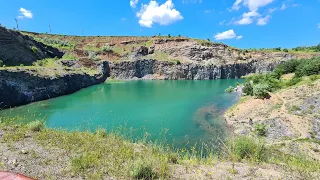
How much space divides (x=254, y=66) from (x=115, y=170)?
86613 mm

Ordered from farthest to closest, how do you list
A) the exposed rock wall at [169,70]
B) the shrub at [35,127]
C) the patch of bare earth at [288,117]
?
the exposed rock wall at [169,70] → the patch of bare earth at [288,117] → the shrub at [35,127]

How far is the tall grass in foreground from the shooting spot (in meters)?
5.99

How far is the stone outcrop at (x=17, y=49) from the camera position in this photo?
41.7 m

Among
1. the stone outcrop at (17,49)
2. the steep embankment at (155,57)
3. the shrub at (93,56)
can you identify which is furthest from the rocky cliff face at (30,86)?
the shrub at (93,56)

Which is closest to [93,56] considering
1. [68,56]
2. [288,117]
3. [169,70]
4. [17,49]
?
[68,56]

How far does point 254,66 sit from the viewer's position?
275 ft

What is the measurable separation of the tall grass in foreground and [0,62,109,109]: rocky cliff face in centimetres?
1398

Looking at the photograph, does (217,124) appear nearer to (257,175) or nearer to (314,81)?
(314,81)

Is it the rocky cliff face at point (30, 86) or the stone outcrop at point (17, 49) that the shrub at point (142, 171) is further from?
the stone outcrop at point (17, 49)

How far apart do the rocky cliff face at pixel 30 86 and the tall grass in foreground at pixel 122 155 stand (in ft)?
45.9

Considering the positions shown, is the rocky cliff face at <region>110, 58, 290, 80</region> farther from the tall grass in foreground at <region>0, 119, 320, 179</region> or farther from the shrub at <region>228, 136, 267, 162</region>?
the shrub at <region>228, 136, 267, 162</region>

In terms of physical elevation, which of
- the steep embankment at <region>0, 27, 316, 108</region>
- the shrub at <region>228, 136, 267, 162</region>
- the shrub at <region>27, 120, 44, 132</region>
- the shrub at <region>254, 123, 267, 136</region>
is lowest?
the shrub at <region>254, 123, 267, 136</region>

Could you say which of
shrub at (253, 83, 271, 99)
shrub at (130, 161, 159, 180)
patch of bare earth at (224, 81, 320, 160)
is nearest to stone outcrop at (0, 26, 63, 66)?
patch of bare earth at (224, 81, 320, 160)

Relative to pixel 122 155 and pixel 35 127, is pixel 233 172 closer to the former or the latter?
pixel 122 155
